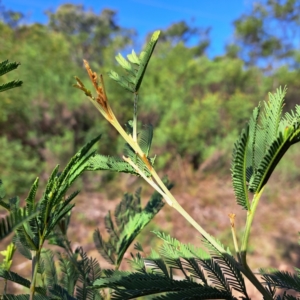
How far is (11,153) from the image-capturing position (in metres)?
4.48

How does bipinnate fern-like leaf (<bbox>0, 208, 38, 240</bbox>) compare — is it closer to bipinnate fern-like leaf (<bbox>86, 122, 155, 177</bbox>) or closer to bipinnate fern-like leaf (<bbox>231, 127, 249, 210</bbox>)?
bipinnate fern-like leaf (<bbox>86, 122, 155, 177</bbox>)

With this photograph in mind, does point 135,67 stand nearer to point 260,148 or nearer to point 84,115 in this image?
point 260,148

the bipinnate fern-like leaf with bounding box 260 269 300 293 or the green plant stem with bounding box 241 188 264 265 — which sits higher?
the green plant stem with bounding box 241 188 264 265

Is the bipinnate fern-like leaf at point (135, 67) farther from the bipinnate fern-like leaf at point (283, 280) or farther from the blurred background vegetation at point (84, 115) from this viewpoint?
the blurred background vegetation at point (84, 115)

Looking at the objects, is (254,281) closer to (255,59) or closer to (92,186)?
(92,186)

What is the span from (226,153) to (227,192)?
82 centimetres

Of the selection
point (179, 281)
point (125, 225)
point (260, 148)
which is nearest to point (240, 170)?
point (260, 148)

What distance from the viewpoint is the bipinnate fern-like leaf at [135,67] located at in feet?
1.81

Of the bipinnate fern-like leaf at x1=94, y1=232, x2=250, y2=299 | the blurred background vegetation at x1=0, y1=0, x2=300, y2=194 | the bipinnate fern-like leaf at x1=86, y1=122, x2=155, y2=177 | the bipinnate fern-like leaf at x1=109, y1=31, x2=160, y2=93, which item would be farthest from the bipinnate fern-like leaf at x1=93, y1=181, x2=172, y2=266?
the blurred background vegetation at x1=0, y1=0, x2=300, y2=194

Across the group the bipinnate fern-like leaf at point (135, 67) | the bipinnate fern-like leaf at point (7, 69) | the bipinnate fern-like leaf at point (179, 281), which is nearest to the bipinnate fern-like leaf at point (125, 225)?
the bipinnate fern-like leaf at point (179, 281)

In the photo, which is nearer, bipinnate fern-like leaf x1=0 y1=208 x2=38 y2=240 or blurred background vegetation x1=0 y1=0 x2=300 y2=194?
bipinnate fern-like leaf x1=0 y1=208 x2=38 y2=240

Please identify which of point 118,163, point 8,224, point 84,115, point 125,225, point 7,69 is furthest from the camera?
point 84,115

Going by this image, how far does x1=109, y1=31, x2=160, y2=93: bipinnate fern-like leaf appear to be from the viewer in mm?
553

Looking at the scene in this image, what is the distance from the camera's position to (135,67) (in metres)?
0.59
